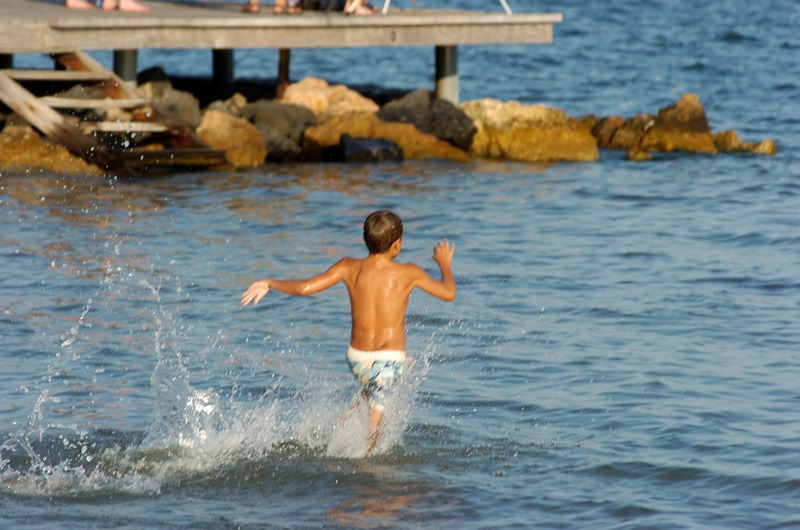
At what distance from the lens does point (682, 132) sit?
18.5 m

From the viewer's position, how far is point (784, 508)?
6.57 meters

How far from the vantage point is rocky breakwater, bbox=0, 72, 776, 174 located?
16469 mm

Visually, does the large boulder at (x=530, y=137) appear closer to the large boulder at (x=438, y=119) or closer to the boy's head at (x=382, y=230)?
the large boulder at (x=438, y=119)

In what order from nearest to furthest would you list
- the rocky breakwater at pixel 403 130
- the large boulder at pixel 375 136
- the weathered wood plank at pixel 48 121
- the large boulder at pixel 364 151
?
1. the weathered wood plank at pixel 48 121
2. the rocky breakwater at pixel 403 130
3. the large boulder at pixel 364 151
4. the large boulder at pixel 375 136

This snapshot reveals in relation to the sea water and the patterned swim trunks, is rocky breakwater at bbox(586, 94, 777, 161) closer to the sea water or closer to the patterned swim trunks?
the sea water

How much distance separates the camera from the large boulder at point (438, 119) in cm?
1766

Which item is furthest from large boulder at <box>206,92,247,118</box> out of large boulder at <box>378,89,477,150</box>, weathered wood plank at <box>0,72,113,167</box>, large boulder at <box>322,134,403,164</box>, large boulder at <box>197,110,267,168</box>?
weathered wood plank at <box>0,72,113,167</box>

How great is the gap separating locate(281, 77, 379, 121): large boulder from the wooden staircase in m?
2.50

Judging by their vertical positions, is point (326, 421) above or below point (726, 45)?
below

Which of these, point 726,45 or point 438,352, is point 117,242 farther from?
point 726,45

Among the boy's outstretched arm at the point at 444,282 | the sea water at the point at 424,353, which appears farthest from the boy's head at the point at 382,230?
the sea water at the point at 424,353

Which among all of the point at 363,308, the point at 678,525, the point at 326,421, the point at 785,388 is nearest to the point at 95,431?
the point at 326,421

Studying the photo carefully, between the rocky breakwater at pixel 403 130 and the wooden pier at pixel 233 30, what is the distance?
774 mm

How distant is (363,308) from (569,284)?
4.55 m
